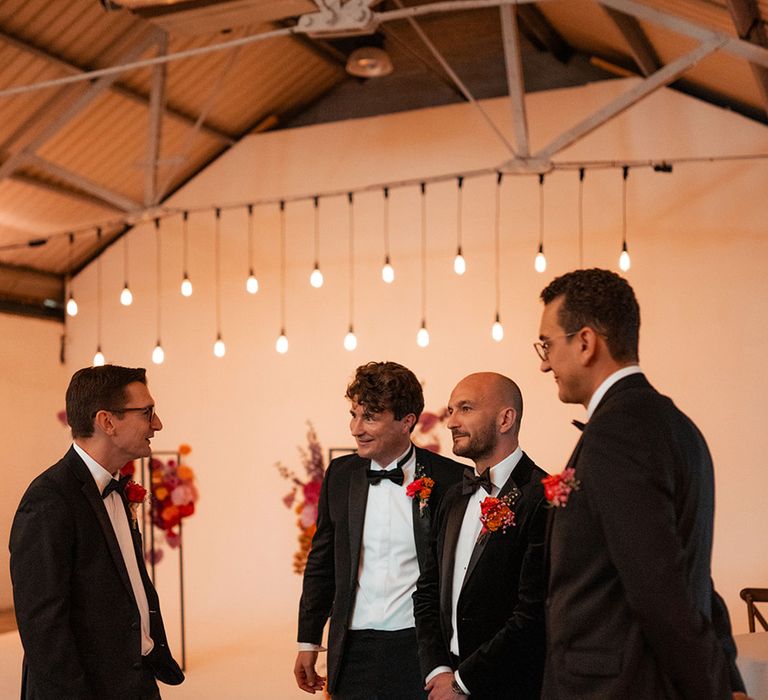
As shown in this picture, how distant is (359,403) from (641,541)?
177 cm

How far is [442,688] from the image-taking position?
299cm

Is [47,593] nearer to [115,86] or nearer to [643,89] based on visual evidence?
[643,89]

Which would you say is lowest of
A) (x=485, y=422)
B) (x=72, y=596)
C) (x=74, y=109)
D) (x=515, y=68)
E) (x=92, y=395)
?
(x=72, y=596)

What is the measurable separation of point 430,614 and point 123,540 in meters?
0.96

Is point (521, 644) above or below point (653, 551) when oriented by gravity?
below

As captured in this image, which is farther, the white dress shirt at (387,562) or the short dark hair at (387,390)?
the short dark hair at (387,390)

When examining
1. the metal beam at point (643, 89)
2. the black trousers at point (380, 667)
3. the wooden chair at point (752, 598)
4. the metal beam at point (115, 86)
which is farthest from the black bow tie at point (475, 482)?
the metal beam at point (115, 86)

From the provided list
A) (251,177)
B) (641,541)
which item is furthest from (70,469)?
(251,177)

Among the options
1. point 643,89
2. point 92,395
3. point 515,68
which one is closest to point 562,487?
point 92,395

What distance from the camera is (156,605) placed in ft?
10.9

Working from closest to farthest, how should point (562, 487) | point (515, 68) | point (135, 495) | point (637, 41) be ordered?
point (562, 487) < point (135, 495) < point (515, 68) < point (637, 41)

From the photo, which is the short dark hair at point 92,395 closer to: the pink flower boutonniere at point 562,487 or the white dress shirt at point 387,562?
the white dress shirt at point 387,562

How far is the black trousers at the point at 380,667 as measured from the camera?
11.3ft

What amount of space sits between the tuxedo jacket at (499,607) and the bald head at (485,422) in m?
0.09
